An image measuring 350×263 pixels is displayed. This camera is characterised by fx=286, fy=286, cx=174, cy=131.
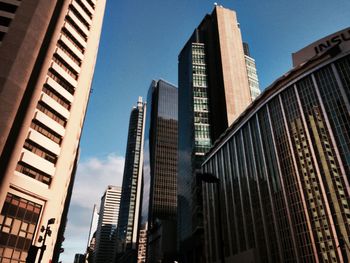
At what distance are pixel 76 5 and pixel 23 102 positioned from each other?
87.4ft

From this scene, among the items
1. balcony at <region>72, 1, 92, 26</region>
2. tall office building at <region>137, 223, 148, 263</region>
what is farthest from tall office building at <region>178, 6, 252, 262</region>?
tall office building at <region>137, 223, 148, 263</region>

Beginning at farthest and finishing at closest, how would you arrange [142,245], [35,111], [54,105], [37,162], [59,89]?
[142,245], [59,89], [54,105], [35,111], [37,162]

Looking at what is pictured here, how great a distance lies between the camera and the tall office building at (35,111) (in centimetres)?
3584

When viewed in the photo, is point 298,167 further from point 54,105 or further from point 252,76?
point 252,76

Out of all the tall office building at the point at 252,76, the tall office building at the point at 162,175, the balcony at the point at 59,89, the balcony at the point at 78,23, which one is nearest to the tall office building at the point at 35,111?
the balcony at the point at 59,89

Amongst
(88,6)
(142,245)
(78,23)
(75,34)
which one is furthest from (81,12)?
(142,245)

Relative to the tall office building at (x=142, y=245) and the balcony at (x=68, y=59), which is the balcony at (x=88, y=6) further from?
the tall office building at (x=142, y=245)

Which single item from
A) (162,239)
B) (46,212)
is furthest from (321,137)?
(162,239)

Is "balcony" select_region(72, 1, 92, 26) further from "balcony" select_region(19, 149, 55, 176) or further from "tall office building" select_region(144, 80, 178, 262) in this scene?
"tall office building" select_region(144, 80, 178, 262)

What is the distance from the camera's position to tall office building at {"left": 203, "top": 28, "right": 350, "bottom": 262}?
164 feet

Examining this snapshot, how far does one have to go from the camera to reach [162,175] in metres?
173

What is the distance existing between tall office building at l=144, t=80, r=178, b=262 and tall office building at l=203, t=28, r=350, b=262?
2548 inches

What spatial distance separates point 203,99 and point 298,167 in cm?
6209

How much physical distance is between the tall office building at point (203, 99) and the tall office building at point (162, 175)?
21403mm
